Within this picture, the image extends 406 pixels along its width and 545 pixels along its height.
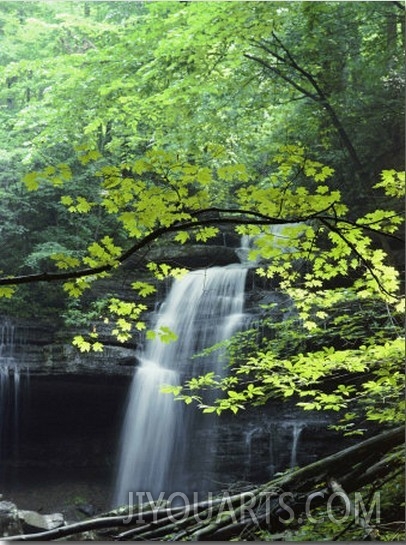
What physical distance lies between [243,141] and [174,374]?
1.31 metres

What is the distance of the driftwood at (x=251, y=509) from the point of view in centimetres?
287

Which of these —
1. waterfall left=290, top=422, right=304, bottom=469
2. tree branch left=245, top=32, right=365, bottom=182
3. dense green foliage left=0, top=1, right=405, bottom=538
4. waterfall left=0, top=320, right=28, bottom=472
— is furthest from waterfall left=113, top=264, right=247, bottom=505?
tree branch left=245, top=32, right=365, bottom=182

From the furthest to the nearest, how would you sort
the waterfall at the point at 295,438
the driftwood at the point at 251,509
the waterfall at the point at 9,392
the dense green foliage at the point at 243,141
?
the waterfall at the point at 9,392, the waterfall at the point at 295,438, the dense green foliage at the point at 243,141, the driftwood at the point at 251,509

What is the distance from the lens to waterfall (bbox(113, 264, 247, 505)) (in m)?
3.21

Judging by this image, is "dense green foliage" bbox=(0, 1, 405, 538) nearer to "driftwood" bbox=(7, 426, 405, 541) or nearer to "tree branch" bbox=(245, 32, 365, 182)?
"tree branch" bbox=(245, 32, 365, 182)

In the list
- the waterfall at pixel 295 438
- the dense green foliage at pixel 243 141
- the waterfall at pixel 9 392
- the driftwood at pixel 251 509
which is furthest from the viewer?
the waterfall at pixel 9 392

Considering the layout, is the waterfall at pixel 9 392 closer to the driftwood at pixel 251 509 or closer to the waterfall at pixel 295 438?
the driftwood at pixel 251 509

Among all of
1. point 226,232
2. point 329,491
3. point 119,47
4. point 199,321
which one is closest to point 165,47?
point 119,47

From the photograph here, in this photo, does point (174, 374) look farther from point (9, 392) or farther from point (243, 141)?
point (243, 141)

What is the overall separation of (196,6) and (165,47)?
0.88ft

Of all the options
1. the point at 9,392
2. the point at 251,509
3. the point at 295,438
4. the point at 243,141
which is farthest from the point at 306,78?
the point at 9,392

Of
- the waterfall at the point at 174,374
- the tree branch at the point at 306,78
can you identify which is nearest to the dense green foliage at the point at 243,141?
the tree branch at the point at 306,78

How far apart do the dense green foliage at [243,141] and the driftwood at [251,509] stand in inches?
6.9

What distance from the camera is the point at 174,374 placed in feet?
10.8
